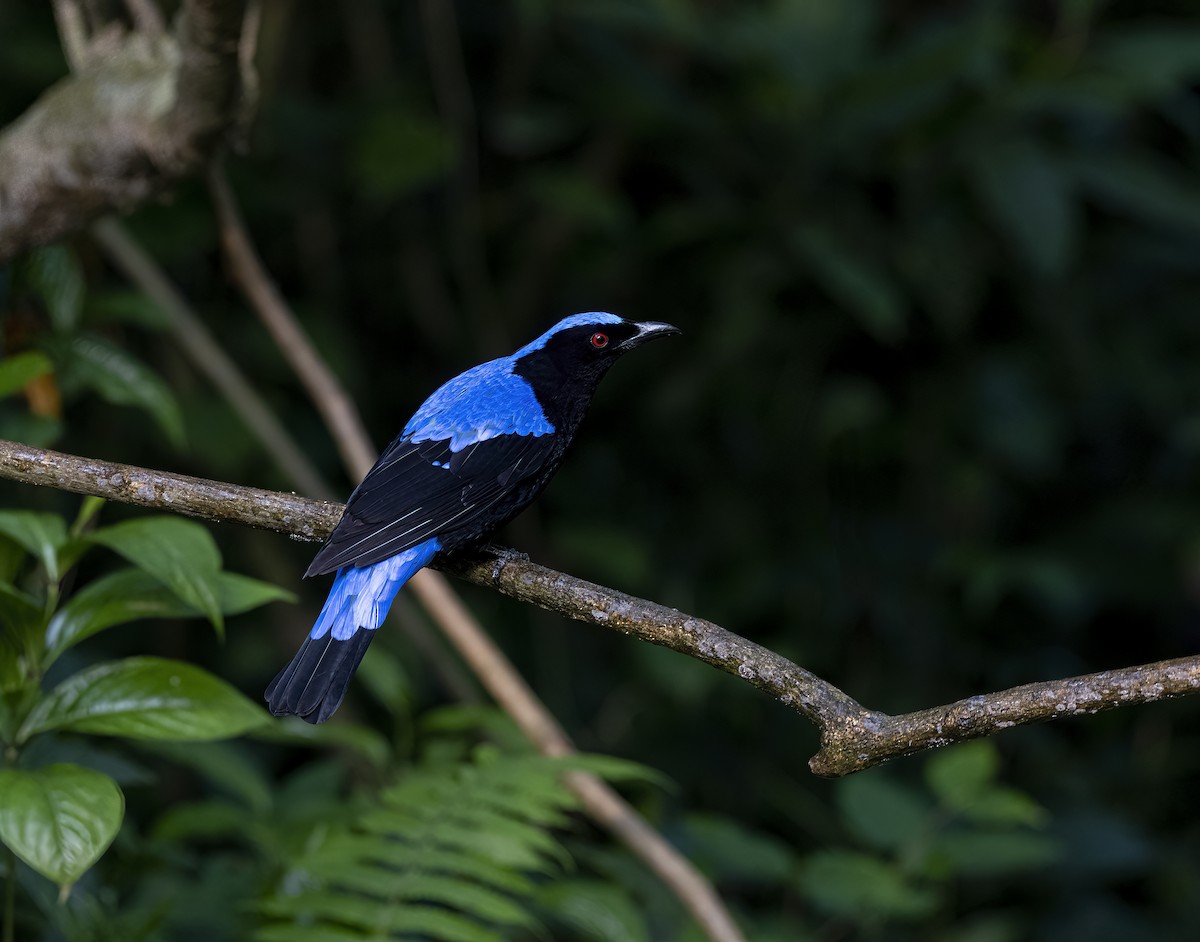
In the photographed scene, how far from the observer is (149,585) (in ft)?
8.04

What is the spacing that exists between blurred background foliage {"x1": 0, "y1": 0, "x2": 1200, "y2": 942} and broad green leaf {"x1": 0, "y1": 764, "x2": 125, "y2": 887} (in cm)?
258

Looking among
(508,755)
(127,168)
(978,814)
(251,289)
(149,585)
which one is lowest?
(978,814)

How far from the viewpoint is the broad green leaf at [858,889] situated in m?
3.59

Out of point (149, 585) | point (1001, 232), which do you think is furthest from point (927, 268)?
point (149, 585)

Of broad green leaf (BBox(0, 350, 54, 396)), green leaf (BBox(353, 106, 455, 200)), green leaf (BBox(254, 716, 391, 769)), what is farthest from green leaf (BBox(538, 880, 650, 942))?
green leaf (BBox(353, 106, 455, 200))

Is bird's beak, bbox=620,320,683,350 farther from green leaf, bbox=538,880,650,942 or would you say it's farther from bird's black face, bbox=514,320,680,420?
green leaf, bbox=538,880,650,942

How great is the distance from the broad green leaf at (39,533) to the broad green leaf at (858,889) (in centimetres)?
228

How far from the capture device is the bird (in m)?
2.51

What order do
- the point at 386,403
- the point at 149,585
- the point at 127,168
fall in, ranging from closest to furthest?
1. the point at 149,585
2. the point at 127,168
3. the point at 386,403

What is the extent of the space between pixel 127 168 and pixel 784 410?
3.27 metres

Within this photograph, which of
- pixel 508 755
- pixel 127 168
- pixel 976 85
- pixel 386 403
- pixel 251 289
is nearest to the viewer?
pixel 127 168

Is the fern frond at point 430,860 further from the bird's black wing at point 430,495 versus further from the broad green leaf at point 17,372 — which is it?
the broad green leaf at point 17,372

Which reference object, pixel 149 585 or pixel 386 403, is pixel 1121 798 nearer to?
pixel 386 403

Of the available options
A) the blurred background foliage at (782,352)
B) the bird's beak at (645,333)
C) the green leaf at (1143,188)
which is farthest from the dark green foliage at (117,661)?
the green leaf at (1143,188)
